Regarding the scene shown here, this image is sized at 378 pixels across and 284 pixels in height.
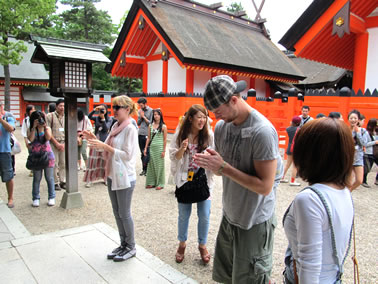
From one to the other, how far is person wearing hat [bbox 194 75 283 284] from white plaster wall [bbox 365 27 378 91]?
30.7 ft

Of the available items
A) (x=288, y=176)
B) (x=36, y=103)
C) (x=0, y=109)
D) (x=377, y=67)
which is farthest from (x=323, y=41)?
(x=36, y=103)

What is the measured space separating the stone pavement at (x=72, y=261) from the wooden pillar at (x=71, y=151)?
1005 mm

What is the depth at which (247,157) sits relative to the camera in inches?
70.4

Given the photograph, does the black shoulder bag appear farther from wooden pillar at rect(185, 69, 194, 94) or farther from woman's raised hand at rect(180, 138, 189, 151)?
wooden pillar at rect(185, 69, 194, 94)

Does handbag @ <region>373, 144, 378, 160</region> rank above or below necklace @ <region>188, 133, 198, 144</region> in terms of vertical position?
below

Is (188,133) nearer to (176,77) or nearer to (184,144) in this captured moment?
(184,144)

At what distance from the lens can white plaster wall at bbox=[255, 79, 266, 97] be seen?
58.3 feet

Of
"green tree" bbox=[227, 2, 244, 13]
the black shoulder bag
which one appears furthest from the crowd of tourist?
"green tree" bbox=[227, 2, 244, 13]

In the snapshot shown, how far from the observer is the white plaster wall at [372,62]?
29.8 ft

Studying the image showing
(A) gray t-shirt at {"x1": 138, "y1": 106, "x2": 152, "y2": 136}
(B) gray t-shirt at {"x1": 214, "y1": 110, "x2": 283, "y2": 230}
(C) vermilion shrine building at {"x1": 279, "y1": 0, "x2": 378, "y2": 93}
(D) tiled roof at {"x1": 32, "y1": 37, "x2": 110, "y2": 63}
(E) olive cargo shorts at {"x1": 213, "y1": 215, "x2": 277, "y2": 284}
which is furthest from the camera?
(C) vermilion shrine building at {"x1": 279, "y1": 0, "x2": 378, "y2": 93}

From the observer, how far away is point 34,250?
131 inches

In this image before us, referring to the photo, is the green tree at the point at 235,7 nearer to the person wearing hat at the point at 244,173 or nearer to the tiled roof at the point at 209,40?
the tiled roof at the point at 209,40

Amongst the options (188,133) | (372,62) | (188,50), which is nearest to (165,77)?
(188,50)

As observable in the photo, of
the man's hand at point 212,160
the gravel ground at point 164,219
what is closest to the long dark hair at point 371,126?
the gravel ground at point 164,219
